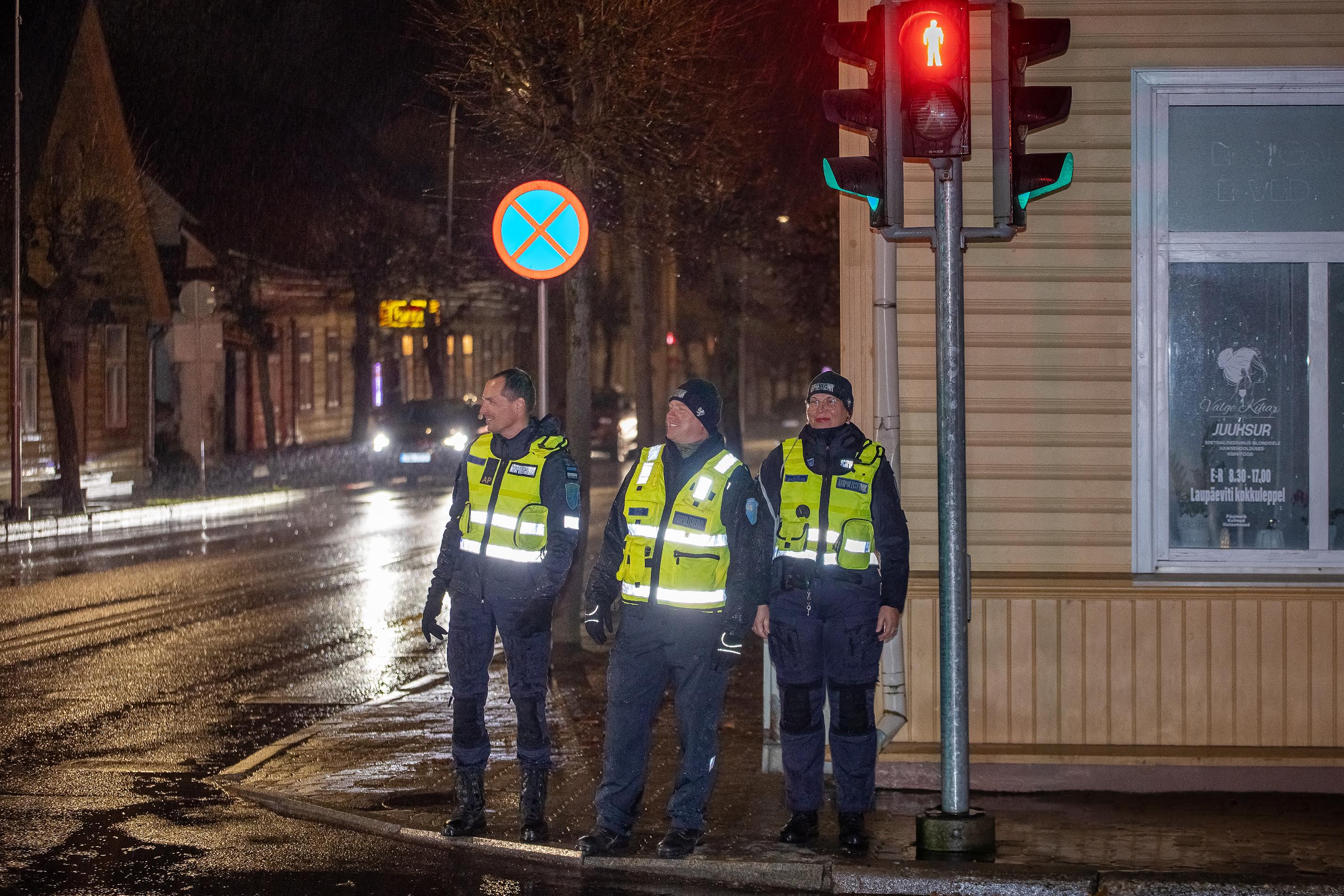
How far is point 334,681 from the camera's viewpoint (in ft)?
36.2

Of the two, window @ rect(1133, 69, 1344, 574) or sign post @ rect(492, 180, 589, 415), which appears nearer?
window @ rect(1133, 69, 1344, 574)

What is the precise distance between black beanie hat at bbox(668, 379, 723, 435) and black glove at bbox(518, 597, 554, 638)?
39.5 inches

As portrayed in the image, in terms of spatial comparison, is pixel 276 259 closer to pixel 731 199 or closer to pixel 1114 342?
pixel 731 199

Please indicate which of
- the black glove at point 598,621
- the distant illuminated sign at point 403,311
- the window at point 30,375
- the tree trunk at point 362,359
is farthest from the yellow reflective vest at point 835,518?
the distant illuminated sign at point 403,311

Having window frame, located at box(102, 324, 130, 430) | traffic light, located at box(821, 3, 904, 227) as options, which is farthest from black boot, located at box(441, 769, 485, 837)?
window frame, located at box(102, 324, 130, 430)

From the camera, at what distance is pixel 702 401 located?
6523mm

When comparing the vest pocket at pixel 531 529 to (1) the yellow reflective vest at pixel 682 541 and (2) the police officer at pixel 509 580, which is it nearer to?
(2) the police officer at pixel 509 580

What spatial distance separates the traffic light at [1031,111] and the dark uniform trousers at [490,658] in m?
2.56

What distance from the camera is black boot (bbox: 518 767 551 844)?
6605 mm

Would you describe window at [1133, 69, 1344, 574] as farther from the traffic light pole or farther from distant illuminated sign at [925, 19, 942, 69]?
distant illuminated sign at [925, 19, 942, 69]

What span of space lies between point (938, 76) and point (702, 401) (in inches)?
61.5

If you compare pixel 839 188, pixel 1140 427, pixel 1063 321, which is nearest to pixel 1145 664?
pixel 1140 427

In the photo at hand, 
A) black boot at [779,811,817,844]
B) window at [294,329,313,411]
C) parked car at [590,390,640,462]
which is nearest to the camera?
black boot at [779,811,817,844]

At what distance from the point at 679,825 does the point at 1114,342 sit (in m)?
3.08
